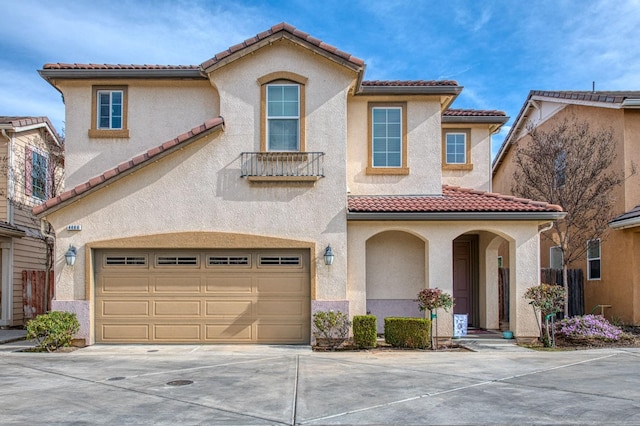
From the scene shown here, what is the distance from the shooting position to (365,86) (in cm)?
1510

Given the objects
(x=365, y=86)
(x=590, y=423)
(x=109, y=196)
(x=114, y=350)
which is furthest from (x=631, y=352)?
(x=109, y=196)

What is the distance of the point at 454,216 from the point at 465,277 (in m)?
3.66

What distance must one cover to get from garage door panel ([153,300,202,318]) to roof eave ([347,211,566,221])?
4302 mm

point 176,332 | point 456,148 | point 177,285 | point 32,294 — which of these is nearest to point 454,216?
point 456,148

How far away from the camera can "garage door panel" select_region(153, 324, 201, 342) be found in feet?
46.1

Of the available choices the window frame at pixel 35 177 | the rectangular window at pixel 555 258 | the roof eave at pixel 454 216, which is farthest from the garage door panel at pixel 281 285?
the rectangular window at pixel 555 258

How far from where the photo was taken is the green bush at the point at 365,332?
43.8 ft

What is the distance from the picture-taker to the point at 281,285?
46.4 ft

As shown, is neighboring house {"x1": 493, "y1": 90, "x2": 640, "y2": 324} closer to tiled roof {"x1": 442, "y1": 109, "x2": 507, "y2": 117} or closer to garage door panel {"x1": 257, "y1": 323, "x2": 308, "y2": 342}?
tiled roof {"x1": 442, "y1": 109, "x2": 507, "y2": 117}

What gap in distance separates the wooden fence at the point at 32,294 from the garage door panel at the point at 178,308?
7.02 m

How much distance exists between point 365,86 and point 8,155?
11.5m

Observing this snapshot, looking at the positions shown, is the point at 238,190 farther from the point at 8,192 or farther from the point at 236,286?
the point at 8,192

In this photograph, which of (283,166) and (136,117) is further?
(136,117)

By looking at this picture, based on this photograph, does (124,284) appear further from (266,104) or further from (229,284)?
(266,104)
